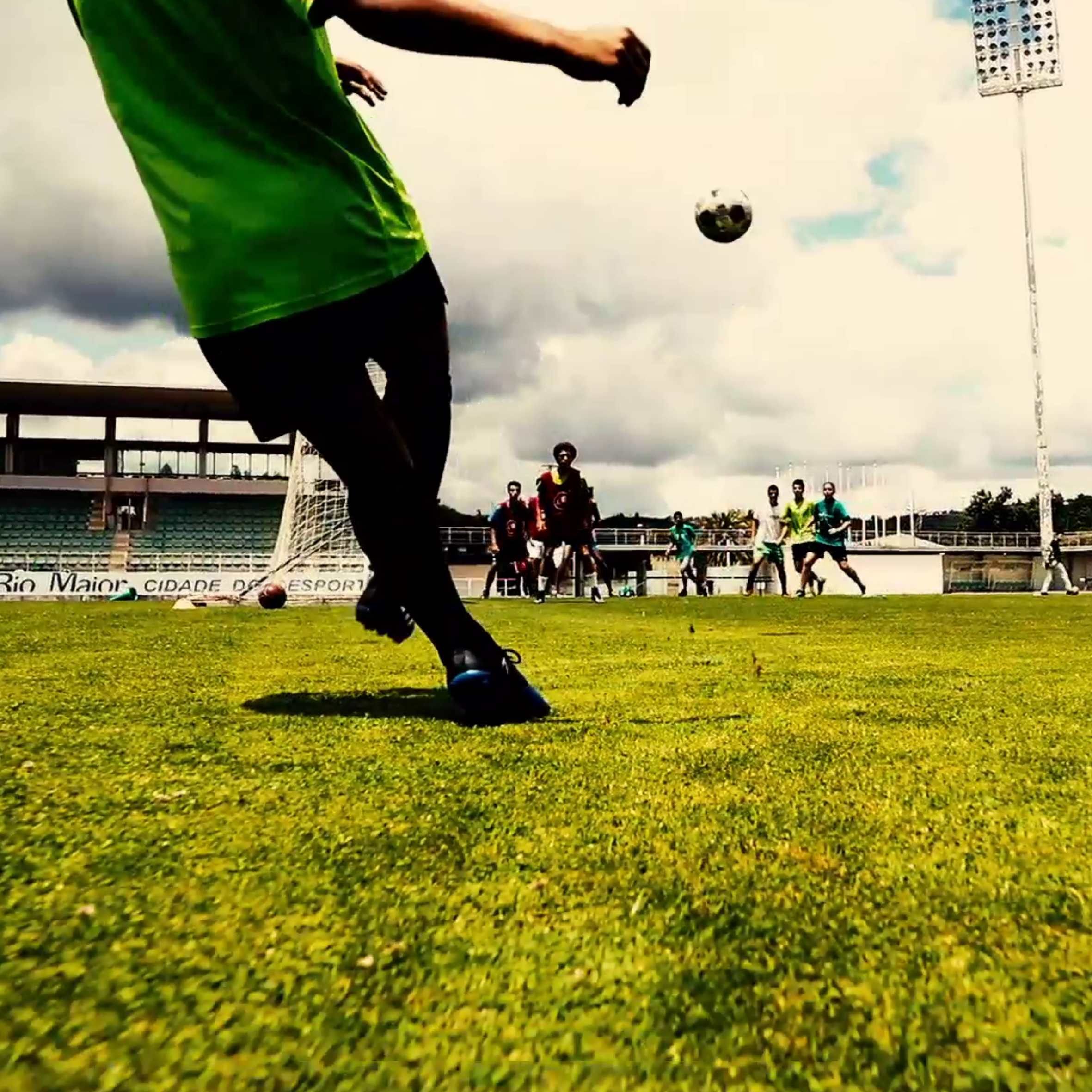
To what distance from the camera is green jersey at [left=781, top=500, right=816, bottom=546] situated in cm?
1784

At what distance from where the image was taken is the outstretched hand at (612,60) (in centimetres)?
231

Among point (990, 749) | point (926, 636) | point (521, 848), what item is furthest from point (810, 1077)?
point (926, 636)

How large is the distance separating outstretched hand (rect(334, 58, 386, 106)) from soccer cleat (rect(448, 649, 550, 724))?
6.18 ft

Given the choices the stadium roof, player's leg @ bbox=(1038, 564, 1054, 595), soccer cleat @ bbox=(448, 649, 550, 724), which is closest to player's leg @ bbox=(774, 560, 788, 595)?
player's leg @ bbox=(1038, 564, 1054, 595)

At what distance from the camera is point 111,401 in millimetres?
47281

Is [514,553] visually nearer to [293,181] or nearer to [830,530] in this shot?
[830,530]

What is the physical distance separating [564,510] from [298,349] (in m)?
13.3

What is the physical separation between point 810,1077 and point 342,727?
183cm

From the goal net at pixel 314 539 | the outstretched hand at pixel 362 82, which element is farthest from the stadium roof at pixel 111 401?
the outstretched hand at pixel 362 82

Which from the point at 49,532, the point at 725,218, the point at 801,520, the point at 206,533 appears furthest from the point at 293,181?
the point at 49,532

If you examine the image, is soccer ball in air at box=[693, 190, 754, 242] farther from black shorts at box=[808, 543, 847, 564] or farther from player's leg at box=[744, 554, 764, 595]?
player's leg at box=[744, 554, 764, 595]

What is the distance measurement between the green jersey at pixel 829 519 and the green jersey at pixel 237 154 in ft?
53.5

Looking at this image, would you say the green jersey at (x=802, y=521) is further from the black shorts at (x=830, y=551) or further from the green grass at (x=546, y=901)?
the green grass at (x=546, y=901)

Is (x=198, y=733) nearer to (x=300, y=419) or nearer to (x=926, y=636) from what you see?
(x=300, y=419)
